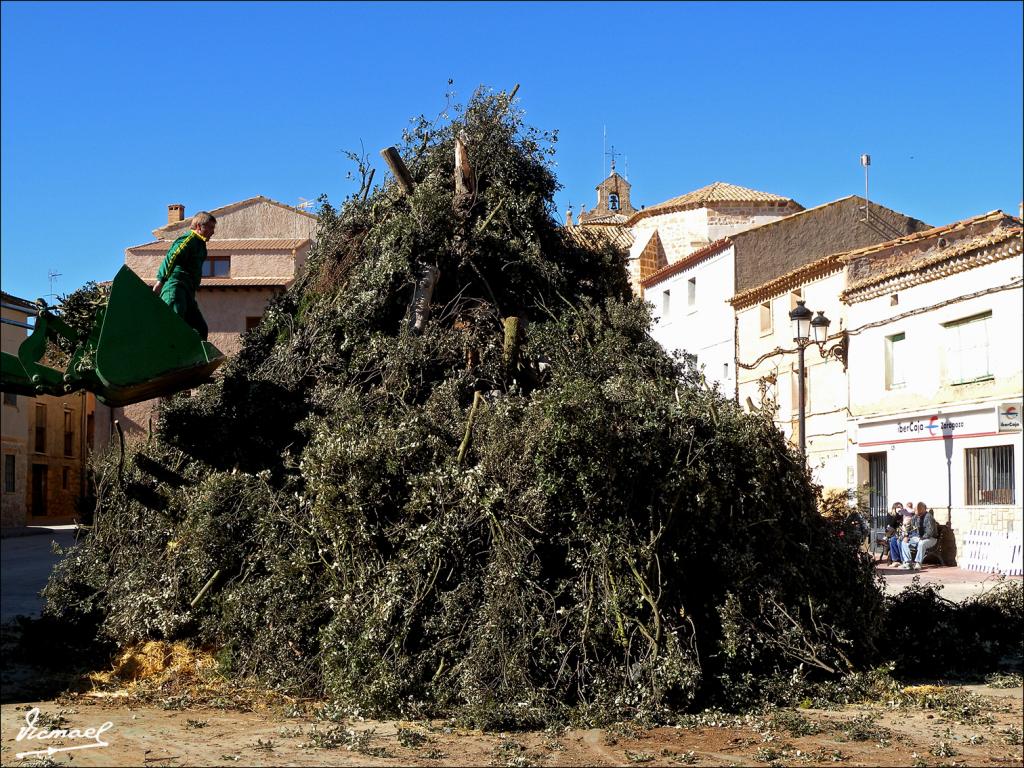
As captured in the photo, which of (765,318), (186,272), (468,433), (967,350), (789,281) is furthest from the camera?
(765,318)

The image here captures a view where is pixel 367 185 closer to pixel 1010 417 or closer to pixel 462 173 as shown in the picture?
pixel 462 173

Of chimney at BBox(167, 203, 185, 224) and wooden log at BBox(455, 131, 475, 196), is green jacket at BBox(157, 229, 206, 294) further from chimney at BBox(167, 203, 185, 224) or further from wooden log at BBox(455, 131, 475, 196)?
chimney at BBox(167, 203, 185, 224)

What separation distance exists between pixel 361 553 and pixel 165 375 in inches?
76.2

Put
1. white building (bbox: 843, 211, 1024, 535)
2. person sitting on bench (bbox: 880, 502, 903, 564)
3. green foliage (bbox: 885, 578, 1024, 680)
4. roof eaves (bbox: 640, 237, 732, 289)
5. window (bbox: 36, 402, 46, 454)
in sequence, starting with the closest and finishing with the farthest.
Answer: green foliage (bbox: 885, 578, 1024, 680), white building (bbox: 843, 211, 1024, 535), person sitting on bench (bbox: 880, 502, 903, 564), roof eaves (bbox: 640, 237, 732, 289), window (bbox: 36, 402, 46, 454)

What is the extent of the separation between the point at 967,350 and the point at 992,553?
3.64 m

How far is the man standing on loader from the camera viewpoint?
8570mm

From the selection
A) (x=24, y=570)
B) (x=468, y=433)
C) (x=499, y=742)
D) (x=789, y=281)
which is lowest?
(x=24, y=570)

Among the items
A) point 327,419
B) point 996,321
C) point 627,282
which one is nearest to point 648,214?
point 996,321

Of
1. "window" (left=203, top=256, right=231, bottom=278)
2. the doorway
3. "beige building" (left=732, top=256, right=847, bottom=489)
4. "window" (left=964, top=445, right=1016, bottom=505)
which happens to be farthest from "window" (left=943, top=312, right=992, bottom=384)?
the doorway

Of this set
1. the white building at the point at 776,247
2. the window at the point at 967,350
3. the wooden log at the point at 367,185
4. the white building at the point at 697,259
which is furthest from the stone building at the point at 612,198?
the wooden log at the point at 367,185

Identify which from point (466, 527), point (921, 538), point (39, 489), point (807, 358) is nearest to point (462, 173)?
point (466, 527)

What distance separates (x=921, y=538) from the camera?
19.8 metres

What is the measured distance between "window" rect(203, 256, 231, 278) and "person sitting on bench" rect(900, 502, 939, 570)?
66.8ft

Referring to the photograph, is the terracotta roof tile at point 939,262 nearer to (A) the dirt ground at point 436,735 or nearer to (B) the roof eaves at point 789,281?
(B) the roof eaves at point 789,281
